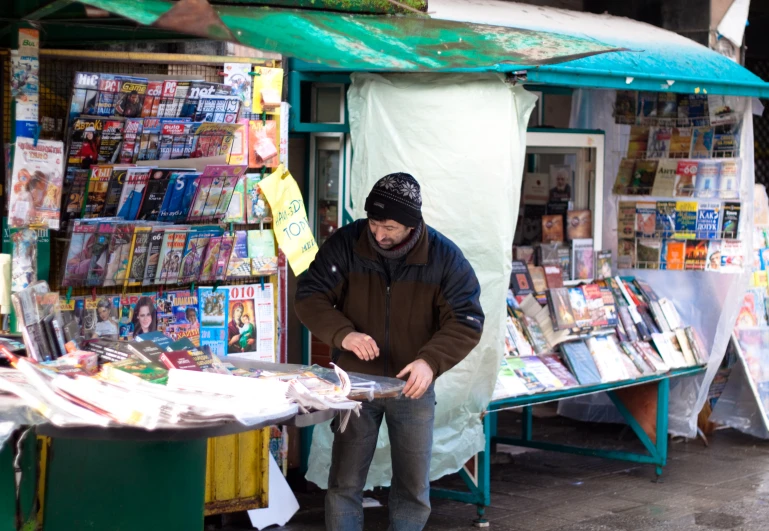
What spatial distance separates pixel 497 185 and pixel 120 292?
6.02ft

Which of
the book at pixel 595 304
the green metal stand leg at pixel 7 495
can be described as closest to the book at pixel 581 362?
the book at pixel 595 304

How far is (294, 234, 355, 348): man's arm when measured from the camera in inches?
173

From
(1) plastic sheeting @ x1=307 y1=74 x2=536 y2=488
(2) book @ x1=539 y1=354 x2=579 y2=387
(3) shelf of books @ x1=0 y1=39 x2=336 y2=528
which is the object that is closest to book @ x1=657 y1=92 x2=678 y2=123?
(2) book @ x1=539 y1=354 x2=579 y2=387

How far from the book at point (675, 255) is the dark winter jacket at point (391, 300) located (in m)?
3.10

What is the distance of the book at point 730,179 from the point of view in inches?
272

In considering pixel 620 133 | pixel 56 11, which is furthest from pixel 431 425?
pixel 620 133

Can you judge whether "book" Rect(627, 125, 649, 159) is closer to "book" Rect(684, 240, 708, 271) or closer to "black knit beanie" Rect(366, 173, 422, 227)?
"book" Rect(684, 240, 708, 271)

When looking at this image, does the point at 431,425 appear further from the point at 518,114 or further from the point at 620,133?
the point at 620,133

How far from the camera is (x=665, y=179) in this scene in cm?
724

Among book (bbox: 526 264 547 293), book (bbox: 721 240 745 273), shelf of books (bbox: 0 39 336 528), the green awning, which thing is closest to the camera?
the green awning

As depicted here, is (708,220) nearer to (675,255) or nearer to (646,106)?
(675,255)

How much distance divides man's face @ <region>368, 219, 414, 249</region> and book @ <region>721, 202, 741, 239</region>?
3334mm

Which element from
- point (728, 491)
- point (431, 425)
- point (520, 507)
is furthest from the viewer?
point (728, 491)

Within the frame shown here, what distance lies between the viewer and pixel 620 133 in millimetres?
7328
